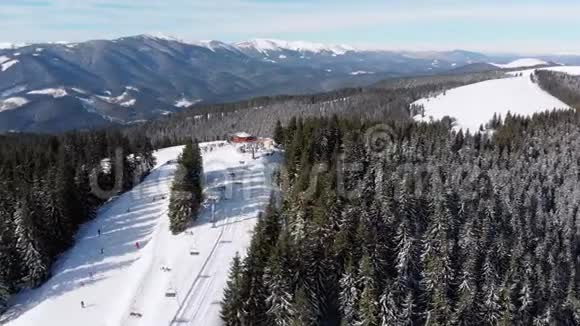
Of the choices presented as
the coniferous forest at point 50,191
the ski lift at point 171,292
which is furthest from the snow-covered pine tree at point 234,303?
the coniferous forest at point 50,191

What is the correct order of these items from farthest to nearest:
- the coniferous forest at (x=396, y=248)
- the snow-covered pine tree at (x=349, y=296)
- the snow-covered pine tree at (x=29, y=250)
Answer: the snow-covered pine tree at (x=29, y=250) → the snow-covered pine tree at (x=349, y=296) → the coniferous forest at (x=396, y=248)

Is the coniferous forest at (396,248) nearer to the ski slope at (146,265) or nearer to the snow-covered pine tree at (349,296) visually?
the snow-covered pine tree at (349,296)

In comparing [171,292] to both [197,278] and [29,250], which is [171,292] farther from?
[29,250]

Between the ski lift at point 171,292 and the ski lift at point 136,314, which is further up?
the ski lift at point 171,292

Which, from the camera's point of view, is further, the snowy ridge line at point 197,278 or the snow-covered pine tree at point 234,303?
the snowy ridge line at point 197,278

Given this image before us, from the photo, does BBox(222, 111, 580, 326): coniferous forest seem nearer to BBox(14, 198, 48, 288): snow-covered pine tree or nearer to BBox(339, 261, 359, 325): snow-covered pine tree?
BBox(339, 261, 359, 325): snow-covered pine tree

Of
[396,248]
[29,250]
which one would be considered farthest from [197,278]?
[396,248]
